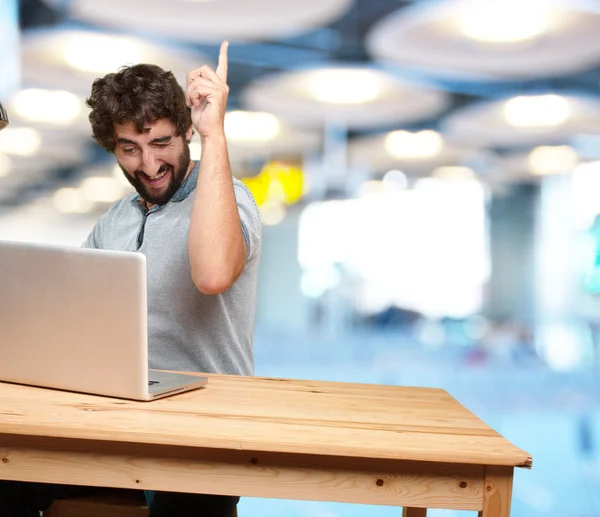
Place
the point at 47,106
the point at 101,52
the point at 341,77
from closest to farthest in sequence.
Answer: the point at 101,52
the point at 341,77
the point at 47,106

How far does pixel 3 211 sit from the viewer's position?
5406 millimetres

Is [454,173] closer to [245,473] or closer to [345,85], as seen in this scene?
[345,85]

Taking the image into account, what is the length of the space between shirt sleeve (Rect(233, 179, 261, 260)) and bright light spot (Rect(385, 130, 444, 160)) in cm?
377

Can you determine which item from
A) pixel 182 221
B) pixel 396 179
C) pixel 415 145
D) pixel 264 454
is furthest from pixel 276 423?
pixel 415 145

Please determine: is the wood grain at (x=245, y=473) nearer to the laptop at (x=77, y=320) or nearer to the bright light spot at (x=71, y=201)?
the laptop at (x=77, y=320)

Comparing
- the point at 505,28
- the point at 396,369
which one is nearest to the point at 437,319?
the point at 396,369

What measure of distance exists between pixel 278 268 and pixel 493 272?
1.62 meters

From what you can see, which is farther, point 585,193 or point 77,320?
point 585,193

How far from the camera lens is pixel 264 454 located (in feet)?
3.35

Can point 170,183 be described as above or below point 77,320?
above

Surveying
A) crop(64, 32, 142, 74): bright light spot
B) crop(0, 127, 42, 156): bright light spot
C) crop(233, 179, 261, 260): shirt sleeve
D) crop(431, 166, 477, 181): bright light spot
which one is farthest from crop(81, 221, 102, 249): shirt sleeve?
crop(431, 166, 477, 181): bright light spot

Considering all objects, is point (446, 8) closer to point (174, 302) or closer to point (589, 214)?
point (589, 214)

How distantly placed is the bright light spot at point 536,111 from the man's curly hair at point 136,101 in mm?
3759

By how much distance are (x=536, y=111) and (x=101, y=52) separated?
3.03 metres
